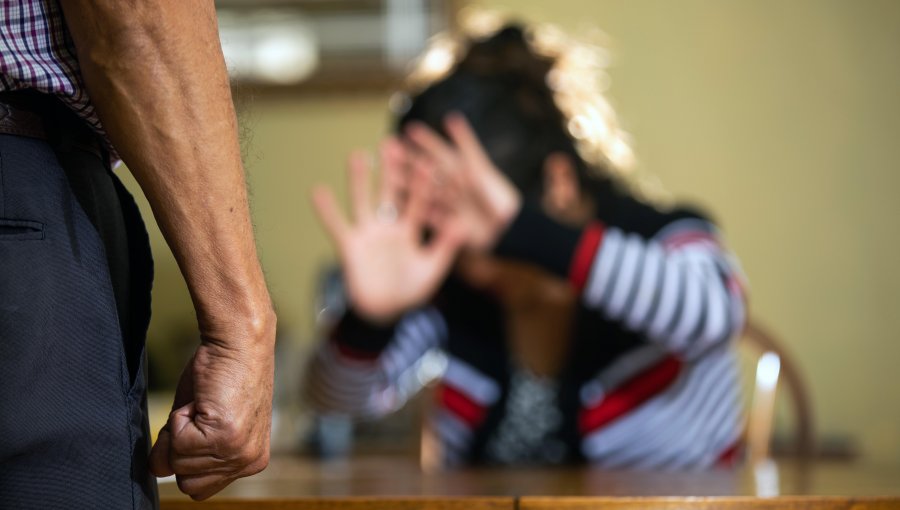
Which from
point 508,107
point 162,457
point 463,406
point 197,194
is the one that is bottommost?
point 463,406

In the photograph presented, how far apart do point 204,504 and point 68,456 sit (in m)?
0.33

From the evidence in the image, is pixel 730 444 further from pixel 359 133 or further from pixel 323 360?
pixel 359 133

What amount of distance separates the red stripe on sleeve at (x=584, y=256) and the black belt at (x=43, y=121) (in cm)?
84

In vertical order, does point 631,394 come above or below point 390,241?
below

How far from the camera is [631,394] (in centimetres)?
150

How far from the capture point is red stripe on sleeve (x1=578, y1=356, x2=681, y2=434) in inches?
58.5

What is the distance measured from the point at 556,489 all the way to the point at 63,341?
1.64 feet

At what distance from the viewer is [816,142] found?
2.30 meters

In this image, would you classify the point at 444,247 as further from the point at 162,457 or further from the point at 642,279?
the point at 162,457

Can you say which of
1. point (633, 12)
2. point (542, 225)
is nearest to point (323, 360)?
point (542, 225)

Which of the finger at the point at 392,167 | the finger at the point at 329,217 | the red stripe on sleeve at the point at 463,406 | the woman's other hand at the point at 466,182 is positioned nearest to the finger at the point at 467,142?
the woman's other hand at the point at 466,182

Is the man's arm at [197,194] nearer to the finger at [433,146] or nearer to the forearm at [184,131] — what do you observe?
the forearm at [184,131]

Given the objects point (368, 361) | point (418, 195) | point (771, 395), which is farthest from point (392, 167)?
point (771, 395)

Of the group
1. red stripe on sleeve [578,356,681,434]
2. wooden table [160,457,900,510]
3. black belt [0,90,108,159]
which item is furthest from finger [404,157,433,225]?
black belt [0,90,108,159]
